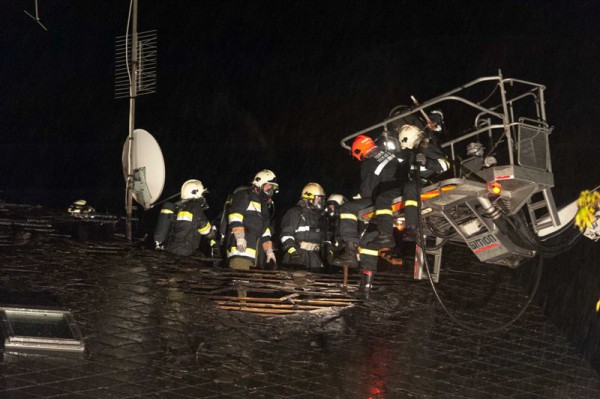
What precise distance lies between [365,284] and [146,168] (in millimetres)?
4474

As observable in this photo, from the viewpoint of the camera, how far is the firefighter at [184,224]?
15016mm

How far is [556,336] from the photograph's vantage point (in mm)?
11992

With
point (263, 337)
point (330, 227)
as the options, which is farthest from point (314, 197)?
point (263, 337)

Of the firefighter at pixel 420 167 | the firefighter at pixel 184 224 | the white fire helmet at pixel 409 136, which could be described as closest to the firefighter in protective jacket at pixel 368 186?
the white fire helmet at pixel 409 136

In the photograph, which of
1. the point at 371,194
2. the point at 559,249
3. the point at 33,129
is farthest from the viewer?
the point at 33,129

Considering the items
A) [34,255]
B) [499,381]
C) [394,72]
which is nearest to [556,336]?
[499,381]

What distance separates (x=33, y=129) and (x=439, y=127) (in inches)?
830

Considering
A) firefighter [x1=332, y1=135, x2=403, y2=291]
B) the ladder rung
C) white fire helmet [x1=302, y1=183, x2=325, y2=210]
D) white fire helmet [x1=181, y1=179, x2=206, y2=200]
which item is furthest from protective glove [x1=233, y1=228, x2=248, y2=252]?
the ladder rung

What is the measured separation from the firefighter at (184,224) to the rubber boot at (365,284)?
3377 millimetres

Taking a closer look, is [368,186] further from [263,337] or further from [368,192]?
[263,337]

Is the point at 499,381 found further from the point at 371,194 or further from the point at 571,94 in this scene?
the point at 571,94

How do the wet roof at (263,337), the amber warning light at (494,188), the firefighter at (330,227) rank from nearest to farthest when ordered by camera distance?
the wet roof at (263,337) → the amber warning light at (494,188) → the firefighter at (330,227)

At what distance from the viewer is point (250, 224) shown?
14.9 meters

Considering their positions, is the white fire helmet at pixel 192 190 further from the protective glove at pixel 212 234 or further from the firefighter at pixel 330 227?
the firefighter at pixel 330 227
